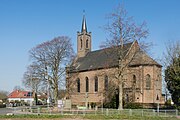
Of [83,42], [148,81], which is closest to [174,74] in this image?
[148,81]

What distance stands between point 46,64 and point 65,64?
437 centimetres

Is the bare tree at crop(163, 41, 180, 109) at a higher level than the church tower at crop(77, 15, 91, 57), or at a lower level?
lower

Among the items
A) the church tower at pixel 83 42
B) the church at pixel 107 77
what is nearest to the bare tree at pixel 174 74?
the church at pixel 107 77

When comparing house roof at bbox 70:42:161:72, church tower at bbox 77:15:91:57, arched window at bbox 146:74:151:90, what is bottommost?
arched window at bbox 146:74:151:90

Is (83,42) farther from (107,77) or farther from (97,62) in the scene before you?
(107,77)

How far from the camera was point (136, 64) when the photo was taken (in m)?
60.4

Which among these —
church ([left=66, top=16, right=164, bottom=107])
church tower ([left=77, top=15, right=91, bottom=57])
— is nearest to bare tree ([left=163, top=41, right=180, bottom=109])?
church ([left=66, top=16, right=164, bottom=107])

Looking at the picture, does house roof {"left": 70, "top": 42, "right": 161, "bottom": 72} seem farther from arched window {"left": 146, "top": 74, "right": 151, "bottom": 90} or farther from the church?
arched window {"left": 146, "top": 74, "right": 151, "bottom": 90}

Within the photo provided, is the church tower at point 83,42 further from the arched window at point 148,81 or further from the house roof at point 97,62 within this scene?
the arched window at point 148,81

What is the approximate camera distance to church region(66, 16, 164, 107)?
5859cm

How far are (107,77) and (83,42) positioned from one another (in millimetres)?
19516

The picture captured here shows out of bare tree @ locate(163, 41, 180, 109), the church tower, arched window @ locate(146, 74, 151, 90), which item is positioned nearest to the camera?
bare tree @ locate(163, 41, 180, 109)

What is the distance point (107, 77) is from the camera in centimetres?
6675

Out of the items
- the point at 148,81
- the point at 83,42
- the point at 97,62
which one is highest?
the point at 83,42
